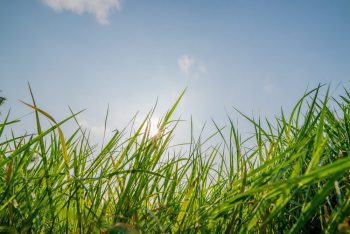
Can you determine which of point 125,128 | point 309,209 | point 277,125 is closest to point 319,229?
point 309,209

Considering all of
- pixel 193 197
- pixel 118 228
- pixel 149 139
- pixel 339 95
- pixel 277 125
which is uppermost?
pixel 339 95

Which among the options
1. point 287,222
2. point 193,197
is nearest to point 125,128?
point 193,197

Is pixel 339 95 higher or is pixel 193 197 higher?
pixel 339 95

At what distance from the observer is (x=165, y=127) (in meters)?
1.21

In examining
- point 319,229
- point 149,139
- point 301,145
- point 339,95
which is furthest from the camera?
point 339,95

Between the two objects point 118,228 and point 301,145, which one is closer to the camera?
point 118,228

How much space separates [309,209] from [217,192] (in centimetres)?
73

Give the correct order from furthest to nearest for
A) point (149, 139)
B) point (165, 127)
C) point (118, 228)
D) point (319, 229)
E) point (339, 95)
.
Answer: point (339, 95) < point (165, 127) < point (149, 139) < point (319, 229) < point (118, 228)

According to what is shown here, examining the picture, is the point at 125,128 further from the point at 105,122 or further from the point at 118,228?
the point at 118,228

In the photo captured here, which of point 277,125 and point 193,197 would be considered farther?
point 277,125

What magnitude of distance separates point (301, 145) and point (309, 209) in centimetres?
26

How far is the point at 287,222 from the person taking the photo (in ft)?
3.04

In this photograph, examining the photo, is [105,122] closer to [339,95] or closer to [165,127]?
[165,127]

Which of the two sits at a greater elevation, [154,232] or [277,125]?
[277,125]
